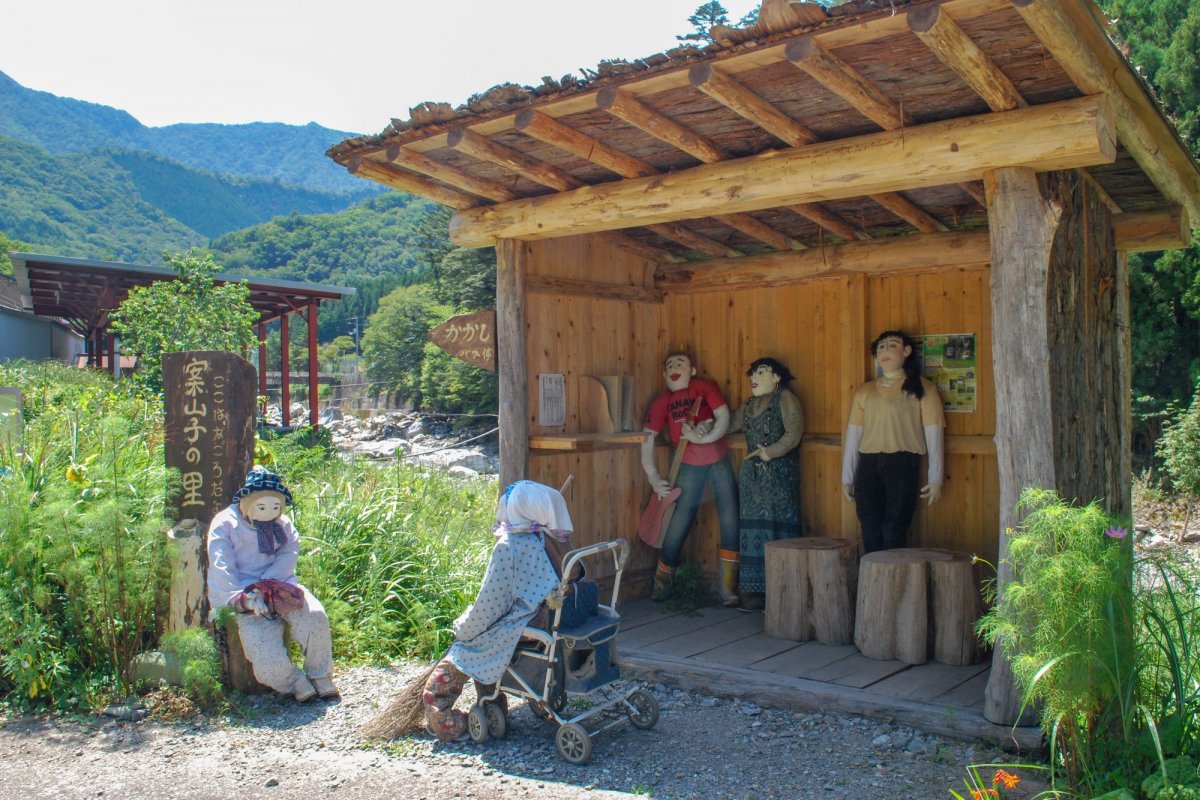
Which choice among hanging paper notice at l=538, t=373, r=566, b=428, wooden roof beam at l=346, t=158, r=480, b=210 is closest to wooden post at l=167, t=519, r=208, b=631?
hanging paper notice at l=538, t=373, r=566, b=428

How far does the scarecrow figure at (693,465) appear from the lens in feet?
23.8

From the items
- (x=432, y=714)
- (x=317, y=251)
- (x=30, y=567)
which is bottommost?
(x=432, y=714)

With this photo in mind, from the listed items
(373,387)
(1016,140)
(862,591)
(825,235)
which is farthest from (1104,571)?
(373,387)

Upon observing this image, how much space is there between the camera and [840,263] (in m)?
6.88

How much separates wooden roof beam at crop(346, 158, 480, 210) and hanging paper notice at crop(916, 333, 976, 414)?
324 cm

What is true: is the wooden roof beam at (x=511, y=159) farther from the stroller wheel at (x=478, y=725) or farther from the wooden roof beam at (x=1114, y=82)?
the stroller wheel at (x=478, y=725)

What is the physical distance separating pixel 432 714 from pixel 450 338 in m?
2.63

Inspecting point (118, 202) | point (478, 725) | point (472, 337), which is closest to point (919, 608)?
point (478, 725)

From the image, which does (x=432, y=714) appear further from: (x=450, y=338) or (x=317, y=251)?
(x=317, y=251)

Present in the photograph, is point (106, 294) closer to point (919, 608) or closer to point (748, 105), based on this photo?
point (748, 105)

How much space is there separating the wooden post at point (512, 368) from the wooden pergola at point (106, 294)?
417 inches

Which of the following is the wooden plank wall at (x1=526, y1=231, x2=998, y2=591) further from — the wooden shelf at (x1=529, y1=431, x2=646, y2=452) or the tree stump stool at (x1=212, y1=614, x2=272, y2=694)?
the tree stump stool at (x1=212, y1=614, x2=272, y2=694)

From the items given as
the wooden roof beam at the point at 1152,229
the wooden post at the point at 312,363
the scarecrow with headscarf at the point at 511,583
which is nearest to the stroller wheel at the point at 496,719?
the scarecrow with headscarf at the point at 511,583

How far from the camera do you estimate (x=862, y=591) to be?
5.86 metres
